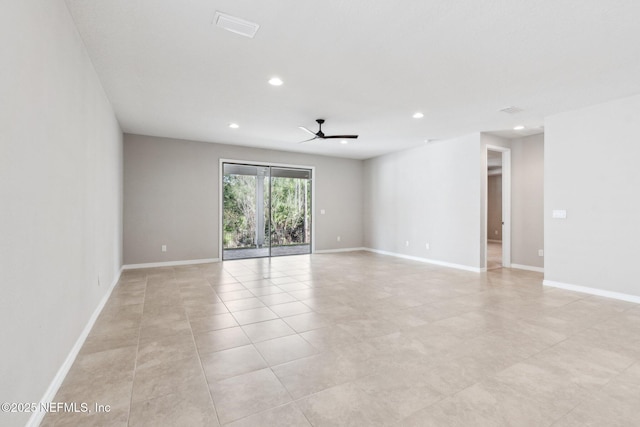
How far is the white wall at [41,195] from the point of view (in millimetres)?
1401

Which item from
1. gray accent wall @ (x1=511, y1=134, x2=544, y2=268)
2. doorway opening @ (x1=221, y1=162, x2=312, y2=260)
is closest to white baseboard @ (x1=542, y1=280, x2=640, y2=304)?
gray accent wall @ (x1=511, y1=134, x2=544, y2=268)

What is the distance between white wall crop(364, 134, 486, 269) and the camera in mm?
6051

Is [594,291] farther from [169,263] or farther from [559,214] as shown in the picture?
[169,263]

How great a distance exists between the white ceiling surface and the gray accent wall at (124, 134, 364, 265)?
4.38 feet

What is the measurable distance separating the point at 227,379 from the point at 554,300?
425 centimetres

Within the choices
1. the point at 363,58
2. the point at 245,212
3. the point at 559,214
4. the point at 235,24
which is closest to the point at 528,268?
the point at 559,214

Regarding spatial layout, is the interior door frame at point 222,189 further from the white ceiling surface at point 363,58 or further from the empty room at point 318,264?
the white ceiling surface at point 363,58

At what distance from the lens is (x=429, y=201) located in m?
7.00

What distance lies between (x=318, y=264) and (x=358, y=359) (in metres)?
4.28

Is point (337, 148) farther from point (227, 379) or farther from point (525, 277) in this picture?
point (227, 379)

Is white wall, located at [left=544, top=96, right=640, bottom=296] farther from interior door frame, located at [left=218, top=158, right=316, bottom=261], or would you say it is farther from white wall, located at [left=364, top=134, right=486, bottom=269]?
interior door frame, located at [left=218, top=158, right=316, bottom=261]

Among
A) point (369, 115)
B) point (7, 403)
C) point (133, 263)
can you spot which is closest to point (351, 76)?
point (369, 115)

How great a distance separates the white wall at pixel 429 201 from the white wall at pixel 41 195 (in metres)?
6.12

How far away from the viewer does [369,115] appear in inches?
192
